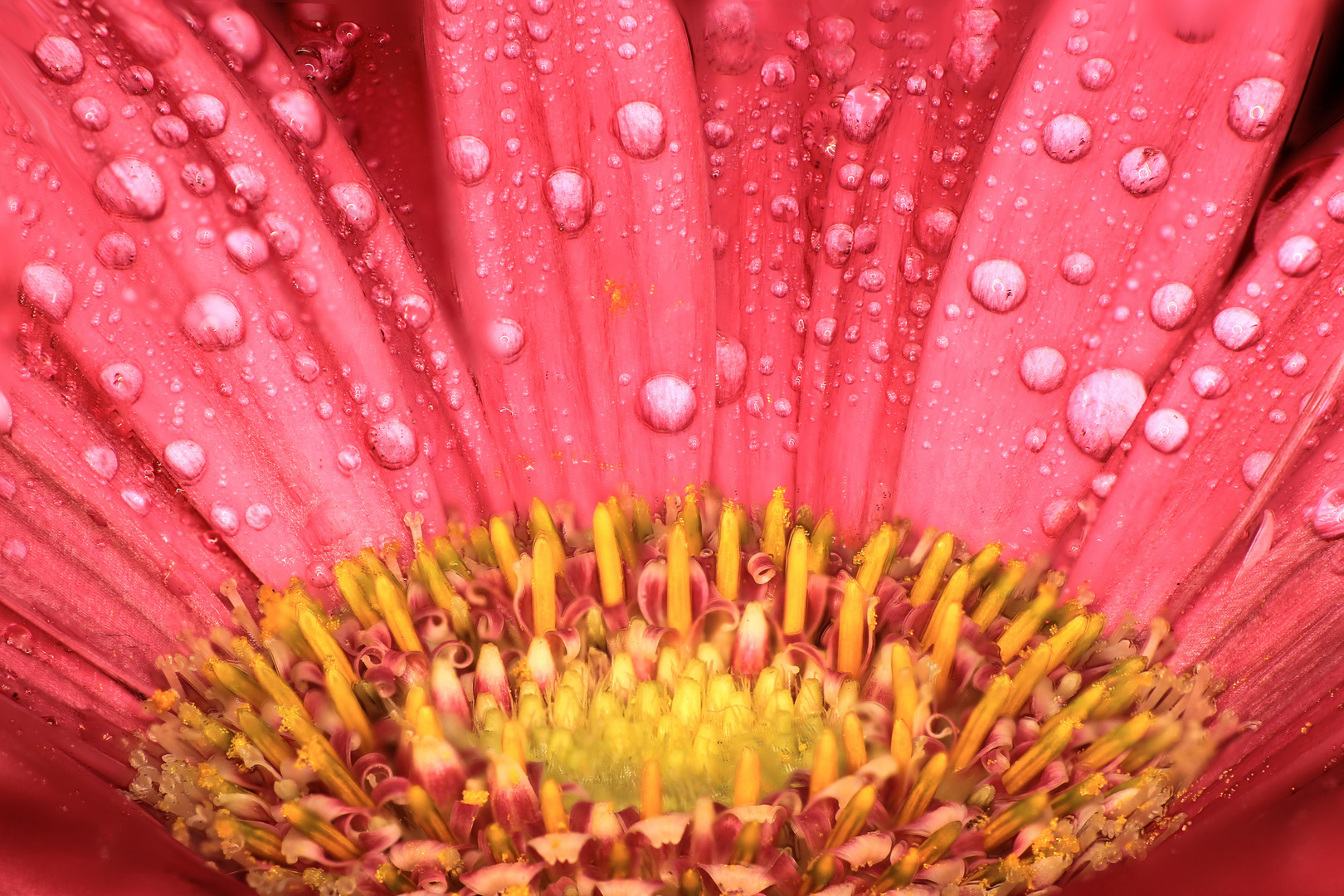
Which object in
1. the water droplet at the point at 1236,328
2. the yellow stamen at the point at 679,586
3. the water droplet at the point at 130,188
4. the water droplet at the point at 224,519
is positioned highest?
the water droplet at the point at 130,188

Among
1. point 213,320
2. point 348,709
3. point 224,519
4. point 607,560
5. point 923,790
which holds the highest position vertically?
point 213,320

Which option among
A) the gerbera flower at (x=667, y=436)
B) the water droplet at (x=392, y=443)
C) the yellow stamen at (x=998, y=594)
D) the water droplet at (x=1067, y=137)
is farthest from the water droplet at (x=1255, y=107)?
the water droplet at (x=392, y=443)

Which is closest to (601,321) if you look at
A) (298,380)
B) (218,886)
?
(298,380)

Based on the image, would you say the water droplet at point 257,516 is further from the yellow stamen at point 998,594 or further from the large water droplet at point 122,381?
the yellow stamen at point 998,594

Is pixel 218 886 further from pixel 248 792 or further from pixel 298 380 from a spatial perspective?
pixel 298 380

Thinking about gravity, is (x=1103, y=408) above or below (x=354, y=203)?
below

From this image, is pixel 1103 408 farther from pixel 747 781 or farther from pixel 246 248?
pixel 246 248

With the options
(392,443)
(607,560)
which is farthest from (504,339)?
(607,560)
